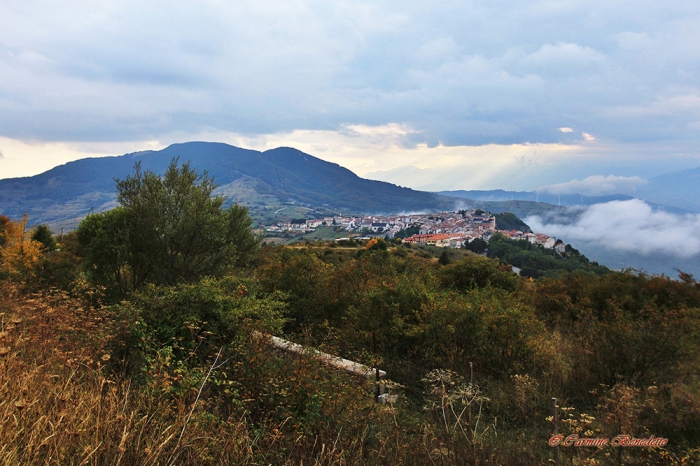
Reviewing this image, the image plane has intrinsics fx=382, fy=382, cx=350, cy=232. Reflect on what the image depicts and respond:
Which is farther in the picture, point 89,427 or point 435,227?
point 435,227

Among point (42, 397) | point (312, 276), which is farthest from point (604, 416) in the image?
point (312, 276)

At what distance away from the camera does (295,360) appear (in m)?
4.93

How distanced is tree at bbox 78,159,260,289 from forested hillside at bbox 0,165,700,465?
0.07m

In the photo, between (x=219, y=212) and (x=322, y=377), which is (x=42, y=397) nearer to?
(x=322, y=377)

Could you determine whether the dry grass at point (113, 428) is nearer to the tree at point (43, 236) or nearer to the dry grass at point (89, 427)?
the dry grass at point (89, 427)

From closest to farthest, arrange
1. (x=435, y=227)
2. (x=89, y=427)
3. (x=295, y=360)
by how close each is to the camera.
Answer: (x=89, y=427)
(x=295, y=360)
(x=435, y=227)

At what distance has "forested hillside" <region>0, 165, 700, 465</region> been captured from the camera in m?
2.87

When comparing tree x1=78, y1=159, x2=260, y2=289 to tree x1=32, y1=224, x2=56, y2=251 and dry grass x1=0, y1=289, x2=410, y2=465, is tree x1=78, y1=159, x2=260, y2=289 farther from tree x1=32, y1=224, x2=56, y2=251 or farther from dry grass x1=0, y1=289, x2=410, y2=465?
tree x1=32, y1=224, x2=56, y2=251

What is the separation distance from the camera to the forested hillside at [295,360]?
2.87 metres

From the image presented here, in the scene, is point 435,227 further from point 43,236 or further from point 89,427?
point 89,427

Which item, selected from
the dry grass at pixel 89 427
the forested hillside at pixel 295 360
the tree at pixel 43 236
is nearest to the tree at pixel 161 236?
the forested hillside at pixel 295 360

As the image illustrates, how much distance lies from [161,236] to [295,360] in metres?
10.7

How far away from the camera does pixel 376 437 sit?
3641 mm

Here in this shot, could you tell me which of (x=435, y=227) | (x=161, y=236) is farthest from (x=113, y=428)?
(x=435, y=227)
